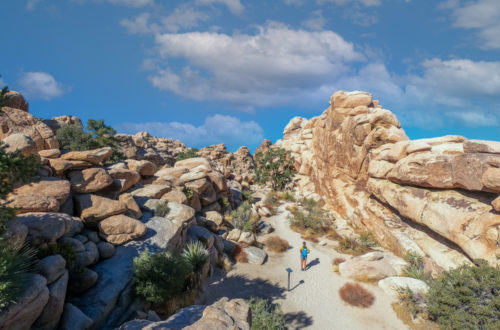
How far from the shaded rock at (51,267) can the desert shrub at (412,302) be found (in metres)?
16.3

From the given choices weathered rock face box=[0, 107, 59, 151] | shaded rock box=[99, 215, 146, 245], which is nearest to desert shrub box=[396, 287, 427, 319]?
shaded rock box=[99, 215, 146, 245]

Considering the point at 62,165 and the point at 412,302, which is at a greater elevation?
the point at 62,165

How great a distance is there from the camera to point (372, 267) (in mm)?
17047

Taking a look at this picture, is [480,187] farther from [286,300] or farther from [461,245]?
[286,300]

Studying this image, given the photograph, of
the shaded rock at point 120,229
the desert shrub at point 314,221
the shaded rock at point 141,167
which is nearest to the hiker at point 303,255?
the desert shrub at point 314,221

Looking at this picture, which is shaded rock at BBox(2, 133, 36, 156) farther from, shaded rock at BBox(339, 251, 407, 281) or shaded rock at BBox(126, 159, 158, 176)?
shaded rock at BBox(339, 251, 407, 281)

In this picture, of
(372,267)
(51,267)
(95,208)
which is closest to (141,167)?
(95,208)

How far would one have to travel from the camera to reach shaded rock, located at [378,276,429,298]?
14.4m

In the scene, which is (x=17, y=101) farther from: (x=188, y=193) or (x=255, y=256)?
(x=255, y=256)

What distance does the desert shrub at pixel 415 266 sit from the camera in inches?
630

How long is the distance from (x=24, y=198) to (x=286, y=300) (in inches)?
563

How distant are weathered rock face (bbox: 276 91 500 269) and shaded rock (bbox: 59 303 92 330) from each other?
19998 millimetres

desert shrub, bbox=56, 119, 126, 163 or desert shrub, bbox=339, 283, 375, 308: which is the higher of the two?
desert shrub, bbox=56, 119, 126, 163

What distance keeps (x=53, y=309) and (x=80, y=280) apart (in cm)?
217
